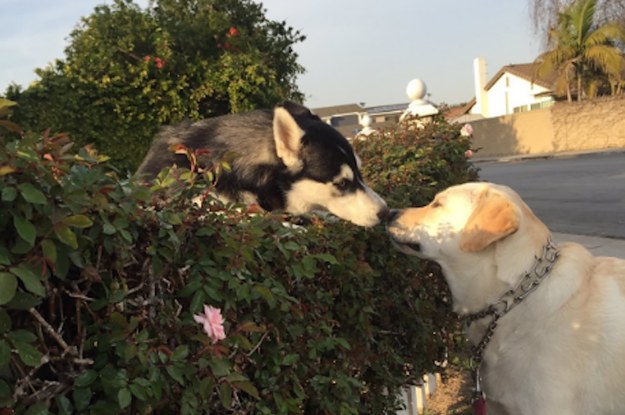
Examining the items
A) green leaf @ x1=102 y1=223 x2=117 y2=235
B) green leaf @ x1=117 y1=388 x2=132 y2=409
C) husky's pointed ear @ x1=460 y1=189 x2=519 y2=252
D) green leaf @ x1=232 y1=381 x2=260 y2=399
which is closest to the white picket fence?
husky's pointed ear @ x1=460 y1=189 x2=519 y2=252

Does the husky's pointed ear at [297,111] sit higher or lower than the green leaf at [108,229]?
higher

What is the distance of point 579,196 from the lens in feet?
45.5

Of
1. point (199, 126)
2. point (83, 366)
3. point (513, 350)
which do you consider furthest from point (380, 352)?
point (199, 126)

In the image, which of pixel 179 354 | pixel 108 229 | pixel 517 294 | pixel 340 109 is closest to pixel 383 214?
pixel 517 294

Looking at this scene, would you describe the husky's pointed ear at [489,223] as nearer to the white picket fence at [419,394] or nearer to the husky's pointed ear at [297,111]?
the white picket fence at [419,394]

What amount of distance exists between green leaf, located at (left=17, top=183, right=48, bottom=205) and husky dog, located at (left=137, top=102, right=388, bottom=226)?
2.86 meters

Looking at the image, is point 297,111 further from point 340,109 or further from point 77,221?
point 340,109

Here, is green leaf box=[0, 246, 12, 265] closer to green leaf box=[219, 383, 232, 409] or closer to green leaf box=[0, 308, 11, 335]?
green leaf box=[0, 308, 11, 335]

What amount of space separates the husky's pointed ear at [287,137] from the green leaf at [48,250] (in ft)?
10.1

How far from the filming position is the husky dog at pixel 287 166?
4062 mm

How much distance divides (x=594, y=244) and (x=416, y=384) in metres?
5.82

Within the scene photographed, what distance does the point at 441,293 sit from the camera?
165 inches

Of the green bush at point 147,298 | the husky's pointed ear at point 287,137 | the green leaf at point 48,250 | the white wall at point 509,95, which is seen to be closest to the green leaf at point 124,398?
the green bush at point 147,298

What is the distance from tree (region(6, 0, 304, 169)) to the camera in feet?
28.2
